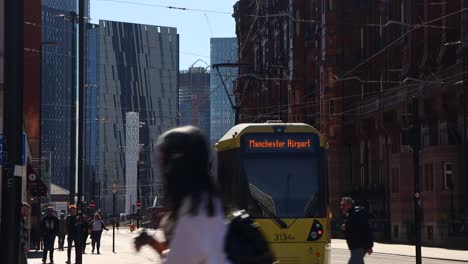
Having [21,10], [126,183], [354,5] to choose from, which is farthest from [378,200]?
[126,183]

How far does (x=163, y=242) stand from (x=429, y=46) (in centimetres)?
5036

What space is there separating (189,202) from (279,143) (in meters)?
17.0

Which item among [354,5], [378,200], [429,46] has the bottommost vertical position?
[378,200]

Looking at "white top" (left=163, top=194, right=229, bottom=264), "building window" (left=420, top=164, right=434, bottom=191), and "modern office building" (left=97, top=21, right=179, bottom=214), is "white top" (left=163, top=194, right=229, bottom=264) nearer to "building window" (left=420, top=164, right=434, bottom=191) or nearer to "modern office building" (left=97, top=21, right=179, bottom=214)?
"building window" (left=420, top=164, right=434, bottom=191)

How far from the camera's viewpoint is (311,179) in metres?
20.1

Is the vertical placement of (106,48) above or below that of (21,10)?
above

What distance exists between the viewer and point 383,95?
58.8 metres

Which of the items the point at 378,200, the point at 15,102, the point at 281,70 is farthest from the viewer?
the point at 281,70

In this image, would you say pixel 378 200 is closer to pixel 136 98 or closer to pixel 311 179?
pixel 311 179


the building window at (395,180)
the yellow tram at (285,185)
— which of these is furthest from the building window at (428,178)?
the yellow tram at (285,185)

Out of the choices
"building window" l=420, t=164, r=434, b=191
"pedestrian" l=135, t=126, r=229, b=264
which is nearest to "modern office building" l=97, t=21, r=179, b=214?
"building window" l=420, t=164, r=434, b=191

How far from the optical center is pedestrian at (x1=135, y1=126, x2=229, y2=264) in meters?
3.40

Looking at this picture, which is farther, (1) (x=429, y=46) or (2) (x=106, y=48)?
(2) (x=106, y=48)

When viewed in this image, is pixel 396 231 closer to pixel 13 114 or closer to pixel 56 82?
pixel 13 114
